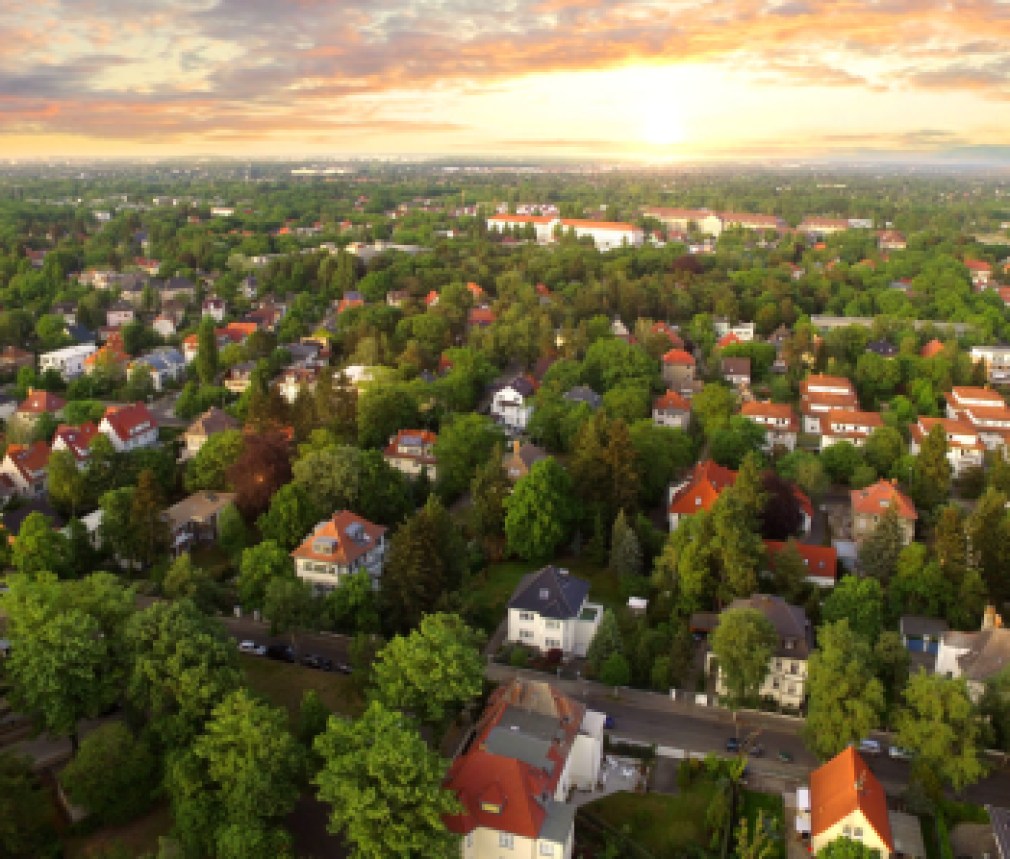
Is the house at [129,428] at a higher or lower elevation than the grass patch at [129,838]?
higher

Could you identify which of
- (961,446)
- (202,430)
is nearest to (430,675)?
(202,430)

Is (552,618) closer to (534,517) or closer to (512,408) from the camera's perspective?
(534,517)

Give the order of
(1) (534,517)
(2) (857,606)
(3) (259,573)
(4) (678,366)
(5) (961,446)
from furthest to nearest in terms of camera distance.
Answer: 1. (4) (678,366)
2. (5) (961,446)
3. (1) (534,517)
4. (3) (259,573)
5. (2) (857,606)

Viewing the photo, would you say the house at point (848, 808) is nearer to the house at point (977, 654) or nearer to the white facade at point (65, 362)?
the house at point (977, 654)

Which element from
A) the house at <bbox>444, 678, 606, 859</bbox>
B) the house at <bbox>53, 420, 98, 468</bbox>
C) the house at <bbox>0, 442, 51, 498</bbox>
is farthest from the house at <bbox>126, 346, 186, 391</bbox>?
the house at <bbox>444, 678, 606, 859</bbox>

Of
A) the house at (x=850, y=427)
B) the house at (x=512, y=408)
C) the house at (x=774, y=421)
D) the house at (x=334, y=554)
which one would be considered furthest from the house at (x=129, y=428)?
the house at (x=850, y=427)

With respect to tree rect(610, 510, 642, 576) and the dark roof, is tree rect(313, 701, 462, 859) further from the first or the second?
tree rect(610, 510, 642, 576)
